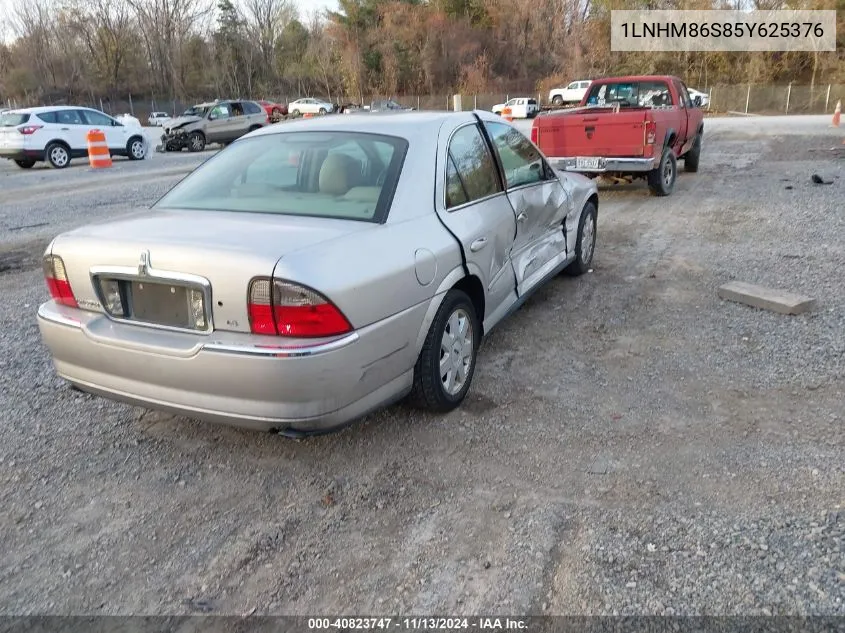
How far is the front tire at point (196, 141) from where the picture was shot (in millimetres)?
22625

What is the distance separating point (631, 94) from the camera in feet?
38.6

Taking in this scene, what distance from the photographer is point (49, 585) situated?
2500 mm

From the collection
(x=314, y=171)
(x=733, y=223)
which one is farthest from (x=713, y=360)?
(x=733, y=223)

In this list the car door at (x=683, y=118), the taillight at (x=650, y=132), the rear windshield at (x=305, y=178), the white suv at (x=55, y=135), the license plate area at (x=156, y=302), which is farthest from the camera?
the white suv at (x=55, y=135)

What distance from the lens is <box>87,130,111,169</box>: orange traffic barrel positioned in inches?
703

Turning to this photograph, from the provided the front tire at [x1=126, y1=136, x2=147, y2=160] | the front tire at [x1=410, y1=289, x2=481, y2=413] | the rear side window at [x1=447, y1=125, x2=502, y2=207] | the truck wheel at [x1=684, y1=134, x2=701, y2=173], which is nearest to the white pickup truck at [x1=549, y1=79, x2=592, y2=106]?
the front tire at [x1=126, y1=136, x2=147, y2=160]

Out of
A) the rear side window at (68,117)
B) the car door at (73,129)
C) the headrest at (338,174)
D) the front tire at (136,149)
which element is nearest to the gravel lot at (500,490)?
the headrest at (338,174)

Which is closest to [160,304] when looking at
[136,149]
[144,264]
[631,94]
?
[144,264]

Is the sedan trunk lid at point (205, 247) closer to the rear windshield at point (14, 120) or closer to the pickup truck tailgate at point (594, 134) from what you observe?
the pickup truck tailgate at point (594, 134)

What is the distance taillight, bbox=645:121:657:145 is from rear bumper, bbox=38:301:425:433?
758 cm

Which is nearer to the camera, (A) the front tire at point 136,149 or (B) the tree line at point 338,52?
(A) the front tire at point 136,149

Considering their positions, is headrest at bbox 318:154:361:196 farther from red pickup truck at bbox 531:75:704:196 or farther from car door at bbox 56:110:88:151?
car door at bbox 56:110:88:151

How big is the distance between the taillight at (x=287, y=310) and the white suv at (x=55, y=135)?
59.5 ft

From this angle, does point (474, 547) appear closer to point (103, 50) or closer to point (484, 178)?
point (484, 178)
